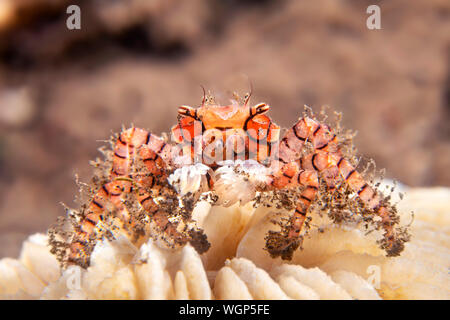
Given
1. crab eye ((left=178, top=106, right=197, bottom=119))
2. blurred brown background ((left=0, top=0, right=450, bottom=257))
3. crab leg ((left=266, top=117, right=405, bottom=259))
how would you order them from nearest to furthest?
1. crab leg ((left=266, top=117, right=405, bottom=259))
2. crab eye ((left=178, top=106, right=197, bottom=119))
3. blurred brown background ((left=0, top=0, right=450, bottom=257))

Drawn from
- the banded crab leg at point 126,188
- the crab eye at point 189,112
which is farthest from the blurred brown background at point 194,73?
the banded crab leg at point 126,188

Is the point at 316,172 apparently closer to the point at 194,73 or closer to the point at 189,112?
the point at 189,112

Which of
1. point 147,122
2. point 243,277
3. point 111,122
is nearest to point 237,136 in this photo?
point 243,277

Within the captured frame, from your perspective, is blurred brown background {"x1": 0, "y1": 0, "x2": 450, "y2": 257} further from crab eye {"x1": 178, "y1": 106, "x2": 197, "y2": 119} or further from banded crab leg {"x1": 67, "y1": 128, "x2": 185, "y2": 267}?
banded crab leg {"x1": 67, "y1": 128, "x2": 185, "y2": 267}

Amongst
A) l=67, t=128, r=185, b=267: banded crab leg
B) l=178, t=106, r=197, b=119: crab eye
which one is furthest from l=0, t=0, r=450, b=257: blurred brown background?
l=67, t=128, r=185, b=267: banded crab leg

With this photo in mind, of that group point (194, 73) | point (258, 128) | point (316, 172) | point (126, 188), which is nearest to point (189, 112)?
point (258, 128)

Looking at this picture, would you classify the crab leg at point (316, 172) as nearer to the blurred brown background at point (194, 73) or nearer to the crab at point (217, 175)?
the crab at point (217, 175)

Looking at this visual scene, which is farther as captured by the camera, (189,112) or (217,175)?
(189,112)

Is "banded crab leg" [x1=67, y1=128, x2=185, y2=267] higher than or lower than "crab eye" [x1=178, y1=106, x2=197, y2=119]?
lower
